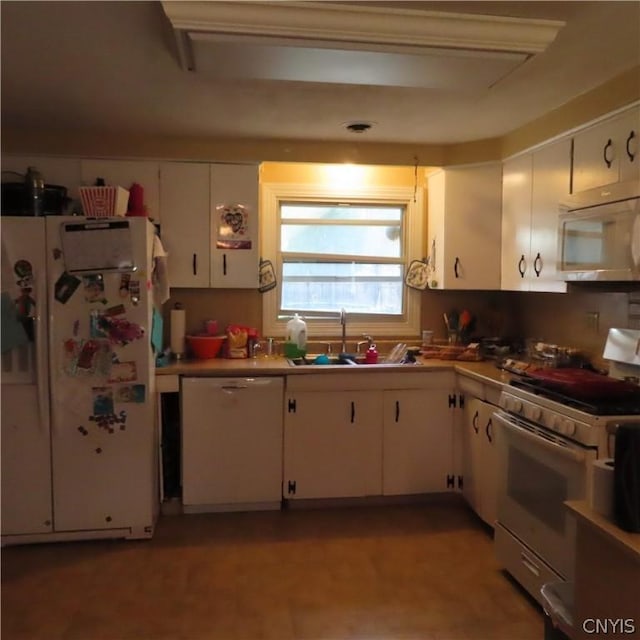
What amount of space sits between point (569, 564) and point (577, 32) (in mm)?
1985

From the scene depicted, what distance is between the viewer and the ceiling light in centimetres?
198

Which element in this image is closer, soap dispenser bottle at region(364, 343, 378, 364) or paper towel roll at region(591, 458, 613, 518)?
paper towel roll at region(591, 458, 613, 518)

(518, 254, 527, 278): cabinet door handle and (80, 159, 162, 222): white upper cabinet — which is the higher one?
(80, 159, 162, 222): white upper cabinet

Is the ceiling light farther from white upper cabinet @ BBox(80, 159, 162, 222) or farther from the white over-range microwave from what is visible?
white upper cabinet @ BBox(80, 159, 162, 222)

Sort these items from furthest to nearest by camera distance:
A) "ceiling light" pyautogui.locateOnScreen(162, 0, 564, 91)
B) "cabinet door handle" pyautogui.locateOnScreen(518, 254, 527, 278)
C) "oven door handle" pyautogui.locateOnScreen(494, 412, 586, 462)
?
"cabinet door handle" pyautogui.locateOnScreen(518, 254, 527, 278)
"oven door handle" pyautogui.locateOnScreen(494, 412, 586, 462)
"ceiling light" pyautogui.locateOnScreen(162, 0, 564, 91)

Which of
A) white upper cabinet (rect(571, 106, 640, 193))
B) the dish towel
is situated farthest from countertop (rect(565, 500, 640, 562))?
the dish towel

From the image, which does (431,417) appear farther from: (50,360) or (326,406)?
(50,360)

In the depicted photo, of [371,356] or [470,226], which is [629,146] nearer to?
[470,226]

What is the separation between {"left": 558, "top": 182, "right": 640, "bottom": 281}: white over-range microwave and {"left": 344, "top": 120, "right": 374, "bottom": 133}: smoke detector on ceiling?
118 centimetres

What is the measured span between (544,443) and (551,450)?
5cm

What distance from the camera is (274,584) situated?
2699mm

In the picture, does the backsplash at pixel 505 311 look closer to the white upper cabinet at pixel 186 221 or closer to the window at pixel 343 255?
the window at pixel 343 255

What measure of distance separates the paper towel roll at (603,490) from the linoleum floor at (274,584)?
113 centimetres

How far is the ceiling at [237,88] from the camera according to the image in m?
2.02
